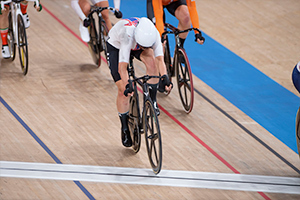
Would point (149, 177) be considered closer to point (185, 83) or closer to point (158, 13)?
point (185, 83)

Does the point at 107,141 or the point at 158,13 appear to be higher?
the point at 158,13

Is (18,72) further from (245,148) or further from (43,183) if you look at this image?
(245,148)

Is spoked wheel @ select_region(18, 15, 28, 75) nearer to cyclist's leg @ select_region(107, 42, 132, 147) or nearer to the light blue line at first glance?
the light blue line

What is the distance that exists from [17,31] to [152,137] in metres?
2.32

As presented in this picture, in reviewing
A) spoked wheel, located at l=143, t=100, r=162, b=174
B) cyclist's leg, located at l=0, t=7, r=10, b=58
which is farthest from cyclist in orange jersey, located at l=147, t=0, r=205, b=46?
cyclist's leg, located at l=0, t=7, r=10, b=58

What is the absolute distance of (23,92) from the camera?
4922 millimetres

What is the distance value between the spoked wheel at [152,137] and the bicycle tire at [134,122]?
0.34 feet

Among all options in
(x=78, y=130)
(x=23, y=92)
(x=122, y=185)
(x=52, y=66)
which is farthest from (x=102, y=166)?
(x=52, y=66)

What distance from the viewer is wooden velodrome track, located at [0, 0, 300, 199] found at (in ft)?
12.1

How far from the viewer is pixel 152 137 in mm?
3645

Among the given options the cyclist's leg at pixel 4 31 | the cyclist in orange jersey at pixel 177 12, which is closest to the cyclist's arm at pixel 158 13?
the cyclist in orange jersey at pixel 177 12

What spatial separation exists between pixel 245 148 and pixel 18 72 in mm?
2780

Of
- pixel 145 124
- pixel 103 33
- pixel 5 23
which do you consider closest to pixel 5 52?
pixel 5 23

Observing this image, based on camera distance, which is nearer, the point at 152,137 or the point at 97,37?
the point at 152,137
